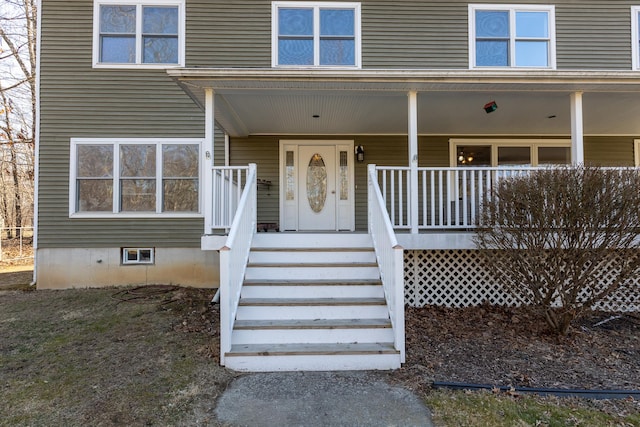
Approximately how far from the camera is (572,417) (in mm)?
2600

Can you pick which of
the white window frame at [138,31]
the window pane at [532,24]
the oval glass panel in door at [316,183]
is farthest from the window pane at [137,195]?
the window pane at [532,24]

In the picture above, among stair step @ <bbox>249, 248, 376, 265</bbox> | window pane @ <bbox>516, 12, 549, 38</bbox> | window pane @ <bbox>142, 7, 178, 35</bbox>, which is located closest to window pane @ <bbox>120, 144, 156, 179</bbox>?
window pane @ <bbox>142, 7, 178, 35</bbox>

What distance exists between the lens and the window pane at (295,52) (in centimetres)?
743

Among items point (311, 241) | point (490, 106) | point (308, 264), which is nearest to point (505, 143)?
point (490, 106)

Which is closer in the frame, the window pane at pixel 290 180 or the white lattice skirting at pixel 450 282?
Result: the white lattice skirting at pixel 450 282

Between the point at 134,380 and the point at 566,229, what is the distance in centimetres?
456

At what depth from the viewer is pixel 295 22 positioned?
7.49 m

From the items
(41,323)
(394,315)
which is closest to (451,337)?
(394,315)

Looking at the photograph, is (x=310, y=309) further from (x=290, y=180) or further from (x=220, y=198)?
(x=290, y=180)

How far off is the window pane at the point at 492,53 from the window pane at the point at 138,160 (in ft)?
23.0

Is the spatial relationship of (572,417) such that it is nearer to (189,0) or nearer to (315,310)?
(315,310)

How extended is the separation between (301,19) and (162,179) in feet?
14.4

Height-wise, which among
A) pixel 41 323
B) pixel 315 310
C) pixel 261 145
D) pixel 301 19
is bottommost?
pixel 41 323

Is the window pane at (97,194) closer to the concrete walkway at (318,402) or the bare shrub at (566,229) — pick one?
the concrete walkway at (318,402)
